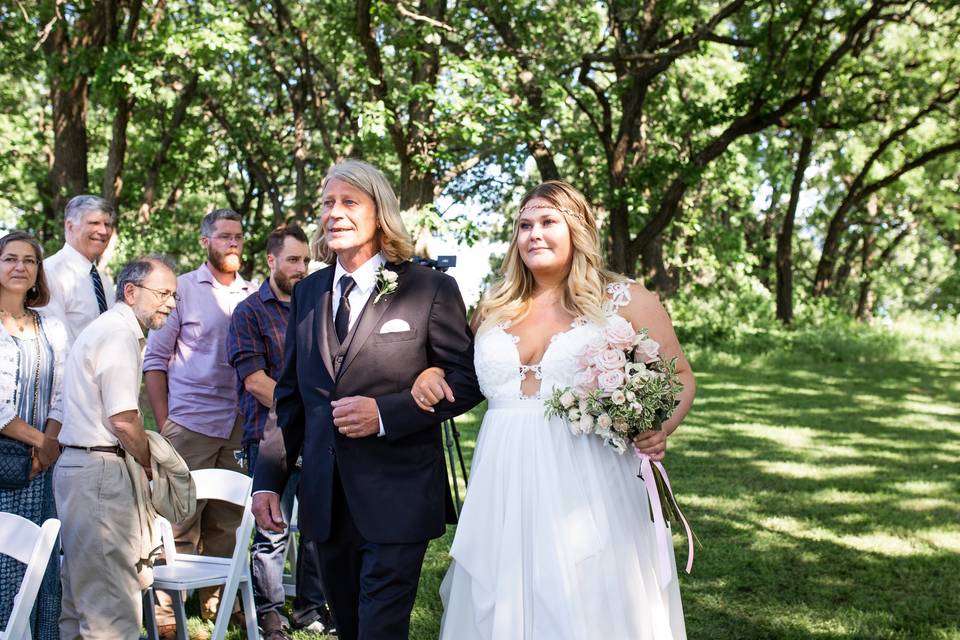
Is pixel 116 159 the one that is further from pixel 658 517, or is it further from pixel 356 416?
pixel 658 517

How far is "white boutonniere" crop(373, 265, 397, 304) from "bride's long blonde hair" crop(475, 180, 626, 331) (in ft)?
1.74

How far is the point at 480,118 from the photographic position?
1593 centimetres

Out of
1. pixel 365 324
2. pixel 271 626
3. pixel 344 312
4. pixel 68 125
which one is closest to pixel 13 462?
pixel 271 626

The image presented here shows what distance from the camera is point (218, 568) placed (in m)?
5.10

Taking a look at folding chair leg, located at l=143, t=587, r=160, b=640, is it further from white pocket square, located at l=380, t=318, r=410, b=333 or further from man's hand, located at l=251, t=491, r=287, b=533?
white pocket square, located at l=380, t=318, r=410, b=333

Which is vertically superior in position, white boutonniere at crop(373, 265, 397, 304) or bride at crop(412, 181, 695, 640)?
white boutonniere at crop(373, 265, 397, 304)

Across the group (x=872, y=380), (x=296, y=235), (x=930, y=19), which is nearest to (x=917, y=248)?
(x=930, y=19)

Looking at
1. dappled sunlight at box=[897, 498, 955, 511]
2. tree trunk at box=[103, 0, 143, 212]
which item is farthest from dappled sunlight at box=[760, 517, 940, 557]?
tree trunk at box=[103, 0, 143, 212]

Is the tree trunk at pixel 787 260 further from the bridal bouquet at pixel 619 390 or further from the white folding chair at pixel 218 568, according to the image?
the bridal bouquet at pixel 619 390

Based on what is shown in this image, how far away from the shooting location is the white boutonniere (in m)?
3.68

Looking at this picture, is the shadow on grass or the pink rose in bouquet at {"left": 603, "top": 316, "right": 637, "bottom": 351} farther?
the shadow on grass

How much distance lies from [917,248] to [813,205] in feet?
30.9

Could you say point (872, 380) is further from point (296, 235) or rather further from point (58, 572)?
point (58, 572)

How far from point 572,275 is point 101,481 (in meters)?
2.31
